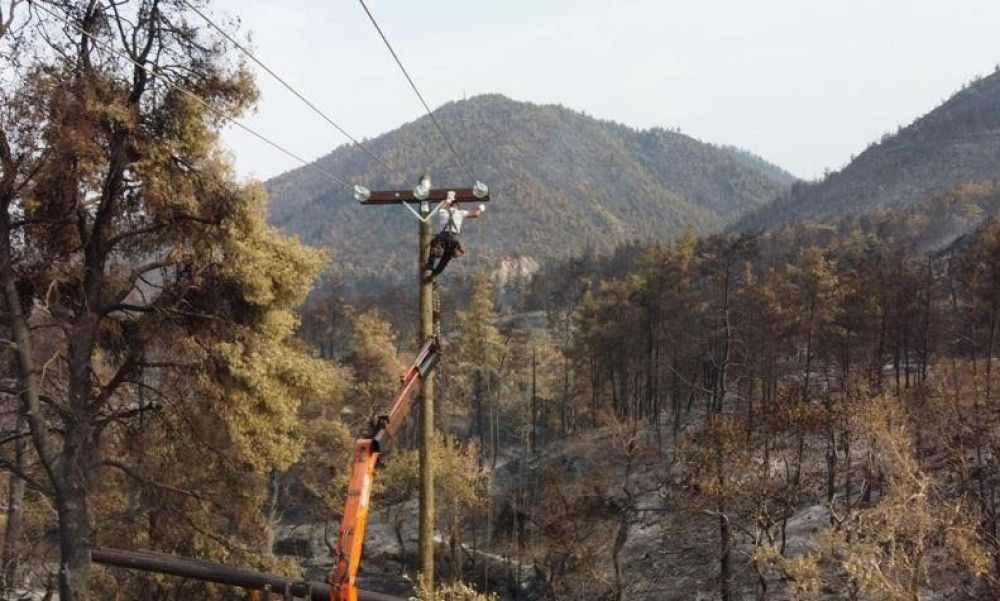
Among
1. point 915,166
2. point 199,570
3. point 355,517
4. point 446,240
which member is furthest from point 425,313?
point 915,166

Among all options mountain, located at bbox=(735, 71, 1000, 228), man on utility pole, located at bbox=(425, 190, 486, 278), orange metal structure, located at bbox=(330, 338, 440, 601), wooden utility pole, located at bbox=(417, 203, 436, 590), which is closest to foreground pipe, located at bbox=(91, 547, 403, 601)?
wooden utility pole, located at bbox=(417, 203, 436, 590)

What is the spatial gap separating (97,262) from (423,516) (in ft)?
17.8

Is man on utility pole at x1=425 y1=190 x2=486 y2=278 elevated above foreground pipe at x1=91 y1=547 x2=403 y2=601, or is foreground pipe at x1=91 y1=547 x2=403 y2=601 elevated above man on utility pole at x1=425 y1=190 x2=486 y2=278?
man on utility pole at x1=425 y1=190 x2=486 y2=278

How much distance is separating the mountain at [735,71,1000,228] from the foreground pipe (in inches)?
5333

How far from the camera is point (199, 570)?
9.77 m

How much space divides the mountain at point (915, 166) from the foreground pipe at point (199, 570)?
135 m

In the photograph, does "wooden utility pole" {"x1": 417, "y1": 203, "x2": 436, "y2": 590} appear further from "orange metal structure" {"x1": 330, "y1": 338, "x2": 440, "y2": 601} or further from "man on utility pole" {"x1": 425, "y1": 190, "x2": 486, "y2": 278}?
"orange metal structure" {"x1": 330, "y1": 338, "x2": 440, "y2": 601}

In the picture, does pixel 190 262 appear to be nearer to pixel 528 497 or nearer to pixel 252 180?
pixel 252 180

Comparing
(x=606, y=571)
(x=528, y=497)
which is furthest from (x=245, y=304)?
(x=528, y=497)

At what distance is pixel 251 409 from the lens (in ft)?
34.5

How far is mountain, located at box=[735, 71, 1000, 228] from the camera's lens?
146m

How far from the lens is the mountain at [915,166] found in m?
146

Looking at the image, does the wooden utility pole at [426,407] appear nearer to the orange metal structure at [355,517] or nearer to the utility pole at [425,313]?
the utility pole at [425,313]

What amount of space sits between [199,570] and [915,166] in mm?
178034
